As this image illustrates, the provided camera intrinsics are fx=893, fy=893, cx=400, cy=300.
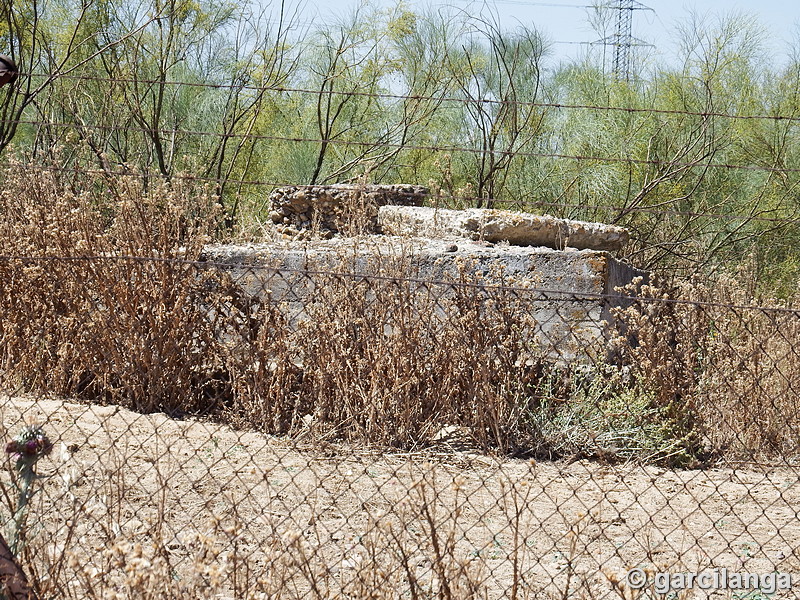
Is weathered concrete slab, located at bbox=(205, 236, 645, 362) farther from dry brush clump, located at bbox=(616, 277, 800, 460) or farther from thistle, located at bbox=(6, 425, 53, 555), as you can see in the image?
thistle, located at bbox=(6, 425, 53, 555)

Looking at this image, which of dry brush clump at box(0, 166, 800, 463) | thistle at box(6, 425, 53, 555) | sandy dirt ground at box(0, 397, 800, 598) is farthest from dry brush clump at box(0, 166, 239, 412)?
thistle at box(6, 425, 53, 555)

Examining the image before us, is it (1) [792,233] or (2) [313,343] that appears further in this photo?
(1) [792,233]

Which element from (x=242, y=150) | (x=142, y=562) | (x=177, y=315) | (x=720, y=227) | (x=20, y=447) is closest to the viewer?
(x=142, y=562)

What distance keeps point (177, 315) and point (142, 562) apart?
3345 mm

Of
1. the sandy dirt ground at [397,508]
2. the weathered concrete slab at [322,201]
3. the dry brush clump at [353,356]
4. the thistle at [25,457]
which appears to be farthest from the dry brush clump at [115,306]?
Answer: the thistle at [25,457]

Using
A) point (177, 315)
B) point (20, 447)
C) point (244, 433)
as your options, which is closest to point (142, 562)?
point (20, 447)

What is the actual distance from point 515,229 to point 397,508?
2912 mm

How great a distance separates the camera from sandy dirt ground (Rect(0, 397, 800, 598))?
3102 millimetres

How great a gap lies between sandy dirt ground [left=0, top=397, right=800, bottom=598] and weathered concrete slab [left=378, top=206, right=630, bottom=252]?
192 centimetres

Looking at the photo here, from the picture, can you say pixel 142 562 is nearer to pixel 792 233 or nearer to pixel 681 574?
pixel 681 574

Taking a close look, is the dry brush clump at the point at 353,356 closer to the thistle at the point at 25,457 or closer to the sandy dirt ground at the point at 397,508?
the sandy dirt ground at the point at 397,508

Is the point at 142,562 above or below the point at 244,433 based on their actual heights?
above

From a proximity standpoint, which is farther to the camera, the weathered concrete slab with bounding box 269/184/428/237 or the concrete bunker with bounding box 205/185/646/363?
the weathered concrete slab with bounding box 269/184/428/237

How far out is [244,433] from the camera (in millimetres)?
4875
